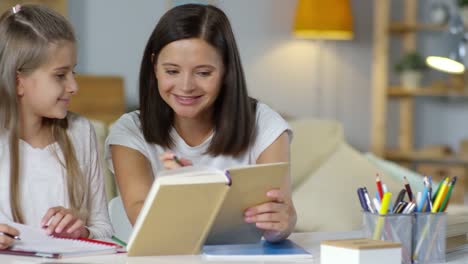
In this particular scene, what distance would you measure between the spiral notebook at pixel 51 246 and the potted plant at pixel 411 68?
12.1ft

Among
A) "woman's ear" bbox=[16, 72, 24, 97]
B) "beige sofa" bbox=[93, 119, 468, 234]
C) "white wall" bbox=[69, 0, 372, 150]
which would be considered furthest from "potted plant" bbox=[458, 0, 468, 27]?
"woman's ear" bbox=[16, 72, 24, 97]

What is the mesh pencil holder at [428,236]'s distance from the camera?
4.98ft

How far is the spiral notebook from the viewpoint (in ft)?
4.89

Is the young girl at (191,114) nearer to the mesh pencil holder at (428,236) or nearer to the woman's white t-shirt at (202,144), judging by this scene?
the woman's white t-shirt at (202,144)

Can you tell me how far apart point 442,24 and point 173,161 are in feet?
12.5

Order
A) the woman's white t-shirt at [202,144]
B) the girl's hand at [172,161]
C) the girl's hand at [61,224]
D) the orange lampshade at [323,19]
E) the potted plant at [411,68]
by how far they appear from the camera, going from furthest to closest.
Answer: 1. the potted plant at [411,68]
2. the orange lampshade at [323,19]
3. the woman's white t-shirt at [202,144]
4. the girl's hand at [61,224]
5. the girl's hand at [172,161]

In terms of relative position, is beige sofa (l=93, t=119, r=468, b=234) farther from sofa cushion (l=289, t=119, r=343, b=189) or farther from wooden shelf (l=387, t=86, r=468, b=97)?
wooden shelf (l=387, t=86, r=468, b=97)

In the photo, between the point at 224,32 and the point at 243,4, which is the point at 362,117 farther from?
the point at 224,32

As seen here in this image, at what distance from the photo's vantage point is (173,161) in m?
1.54

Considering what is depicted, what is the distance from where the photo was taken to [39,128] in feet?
6.31

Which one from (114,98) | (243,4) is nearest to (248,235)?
(114,98)

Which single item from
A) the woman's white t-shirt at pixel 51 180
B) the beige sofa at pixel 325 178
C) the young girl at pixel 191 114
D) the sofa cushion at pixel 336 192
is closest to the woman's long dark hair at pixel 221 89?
the young girl at pixel 191 114

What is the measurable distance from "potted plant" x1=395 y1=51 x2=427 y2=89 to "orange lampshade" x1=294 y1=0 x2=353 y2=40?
431mm

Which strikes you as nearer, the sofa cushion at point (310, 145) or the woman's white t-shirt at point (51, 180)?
the woman's white t-shirt at point (51, 180)
